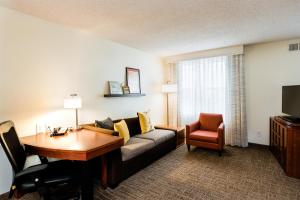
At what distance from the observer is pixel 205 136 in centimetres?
380

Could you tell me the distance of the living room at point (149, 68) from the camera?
2.34m

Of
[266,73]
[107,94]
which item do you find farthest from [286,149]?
[107,94]

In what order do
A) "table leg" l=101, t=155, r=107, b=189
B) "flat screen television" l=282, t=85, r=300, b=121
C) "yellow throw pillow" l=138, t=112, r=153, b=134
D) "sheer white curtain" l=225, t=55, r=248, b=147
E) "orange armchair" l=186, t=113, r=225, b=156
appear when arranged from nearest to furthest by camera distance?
1. "table leg" l=101, t=155, r=107, b=189
2. "flat screen television" l=282, t=85, r=300, b=121
3. "orange armchair" l=186, t=113, r=225, b=156
4. "yellow throw pillow" l=138, t=112, r=153, b=134
5. "sheer white curtain" l=225, t=55, r=248, b=147

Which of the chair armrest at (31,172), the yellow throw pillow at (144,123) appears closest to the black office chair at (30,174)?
the chair armrest at (31,172)

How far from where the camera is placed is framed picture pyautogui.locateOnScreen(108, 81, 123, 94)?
3703 mm

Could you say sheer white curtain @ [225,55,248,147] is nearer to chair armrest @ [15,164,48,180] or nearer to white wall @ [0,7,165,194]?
white wall @ [0,7,165,194]

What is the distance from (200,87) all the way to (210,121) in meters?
1.03

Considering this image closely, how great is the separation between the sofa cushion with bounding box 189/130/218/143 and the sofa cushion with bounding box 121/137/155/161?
1.09 meters

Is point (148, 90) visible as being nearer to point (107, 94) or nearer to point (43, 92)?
point (107, 94)

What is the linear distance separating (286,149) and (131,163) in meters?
2.47

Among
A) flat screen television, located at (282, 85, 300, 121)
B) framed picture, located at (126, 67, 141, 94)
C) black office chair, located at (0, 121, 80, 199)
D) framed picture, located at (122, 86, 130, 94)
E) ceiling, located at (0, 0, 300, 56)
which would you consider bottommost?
black office chair, located at (0, 121, 80, 199)

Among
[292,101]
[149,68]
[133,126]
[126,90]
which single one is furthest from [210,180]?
[149,68]

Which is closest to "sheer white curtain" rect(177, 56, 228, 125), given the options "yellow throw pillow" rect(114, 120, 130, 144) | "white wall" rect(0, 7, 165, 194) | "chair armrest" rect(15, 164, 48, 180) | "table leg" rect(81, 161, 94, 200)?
"white wall" rect(0, 7, 165, 194)

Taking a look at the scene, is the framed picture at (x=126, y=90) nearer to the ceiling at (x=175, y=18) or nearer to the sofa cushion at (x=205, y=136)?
the ceiling at (x=175, y=18)
